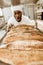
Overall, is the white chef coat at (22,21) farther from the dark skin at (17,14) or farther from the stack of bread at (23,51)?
the stack of bread at (23,51)

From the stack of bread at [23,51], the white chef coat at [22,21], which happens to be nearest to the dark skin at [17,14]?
the white chef coat at [22,21]

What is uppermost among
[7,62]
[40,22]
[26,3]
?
[26,3]

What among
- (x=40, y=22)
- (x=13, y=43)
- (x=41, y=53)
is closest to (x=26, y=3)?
(x=40, y=22)

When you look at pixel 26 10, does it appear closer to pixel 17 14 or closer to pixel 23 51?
pixel 17 14

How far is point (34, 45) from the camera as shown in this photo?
0.75 meters

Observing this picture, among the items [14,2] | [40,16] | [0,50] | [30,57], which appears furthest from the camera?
[40,16]

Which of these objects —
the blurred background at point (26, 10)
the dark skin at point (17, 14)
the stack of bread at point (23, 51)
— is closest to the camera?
the stack of bread at point (23, 51)

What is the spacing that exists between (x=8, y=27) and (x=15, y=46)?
17.4 inches

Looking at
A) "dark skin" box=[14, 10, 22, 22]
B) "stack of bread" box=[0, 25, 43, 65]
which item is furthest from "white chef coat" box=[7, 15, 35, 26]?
"stack of bread" box=[0, 25, 43, 65]

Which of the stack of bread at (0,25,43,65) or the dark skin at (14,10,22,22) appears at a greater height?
the dark skin at (14,10,22,22)

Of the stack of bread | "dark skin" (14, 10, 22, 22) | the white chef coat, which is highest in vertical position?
"dark skin" (14, 10, 22, 22)

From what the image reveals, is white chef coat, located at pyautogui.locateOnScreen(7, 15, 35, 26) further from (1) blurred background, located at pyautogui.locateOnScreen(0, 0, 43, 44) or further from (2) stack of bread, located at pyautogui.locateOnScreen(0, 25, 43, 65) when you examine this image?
(2) stack of bread, located at pyautogui.locateOnScreen(0, 25, 43, 65)

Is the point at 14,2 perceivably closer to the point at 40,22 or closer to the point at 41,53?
the point at 40,22

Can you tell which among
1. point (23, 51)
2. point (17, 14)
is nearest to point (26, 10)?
point (17, 14)
